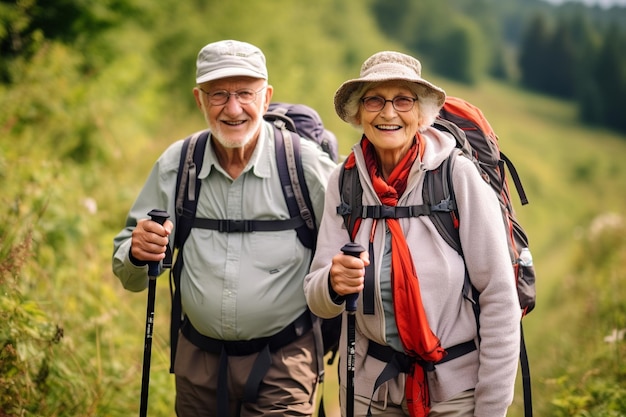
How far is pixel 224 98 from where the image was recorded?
144 inches

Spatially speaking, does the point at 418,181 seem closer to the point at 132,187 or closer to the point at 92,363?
the point at 92,363

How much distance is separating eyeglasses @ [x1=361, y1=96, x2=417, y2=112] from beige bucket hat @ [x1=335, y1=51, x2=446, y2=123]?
0.08 metres

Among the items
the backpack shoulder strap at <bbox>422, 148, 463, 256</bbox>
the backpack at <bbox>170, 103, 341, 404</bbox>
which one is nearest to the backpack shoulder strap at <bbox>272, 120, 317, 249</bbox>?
the backpack at <bbox>170, 103, 341, 404</bbox>

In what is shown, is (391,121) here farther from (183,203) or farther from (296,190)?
(183,203)

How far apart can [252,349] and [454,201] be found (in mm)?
1439

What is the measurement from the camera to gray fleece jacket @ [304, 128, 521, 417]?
9.15ft

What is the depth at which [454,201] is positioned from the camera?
292 centimetres

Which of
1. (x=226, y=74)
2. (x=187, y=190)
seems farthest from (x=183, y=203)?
(x=226, y=74)

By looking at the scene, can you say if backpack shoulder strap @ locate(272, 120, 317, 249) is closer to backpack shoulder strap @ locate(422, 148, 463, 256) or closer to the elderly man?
the elderly man

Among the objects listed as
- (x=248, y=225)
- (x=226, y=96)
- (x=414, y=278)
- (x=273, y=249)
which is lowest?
(x=414, y=278)

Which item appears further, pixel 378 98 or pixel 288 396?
pixel 288 396

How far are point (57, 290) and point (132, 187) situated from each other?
10.9ft

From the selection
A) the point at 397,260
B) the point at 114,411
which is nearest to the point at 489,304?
the point at 397,260

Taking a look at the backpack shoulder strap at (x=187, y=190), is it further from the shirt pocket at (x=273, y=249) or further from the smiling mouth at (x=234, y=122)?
the shirt pocket at (x=273, y=249)
